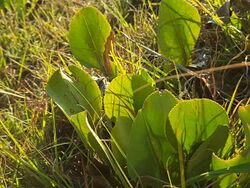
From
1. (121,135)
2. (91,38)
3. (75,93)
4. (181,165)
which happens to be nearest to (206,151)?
(181,165)

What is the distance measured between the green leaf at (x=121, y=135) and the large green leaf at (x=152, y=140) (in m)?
0.04

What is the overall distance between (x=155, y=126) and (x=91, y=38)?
14.2 inches

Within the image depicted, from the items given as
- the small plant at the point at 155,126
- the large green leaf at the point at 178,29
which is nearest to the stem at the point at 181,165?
the small plant at the point at 155,126

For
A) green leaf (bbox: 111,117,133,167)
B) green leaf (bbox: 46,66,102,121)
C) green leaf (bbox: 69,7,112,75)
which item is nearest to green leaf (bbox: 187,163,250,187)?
green leaf (bbox: 111,117,133,167)

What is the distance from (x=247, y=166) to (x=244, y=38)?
19.6 inches

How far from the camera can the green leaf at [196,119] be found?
0.90 m

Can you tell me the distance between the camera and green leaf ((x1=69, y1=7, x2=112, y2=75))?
119 centimetres

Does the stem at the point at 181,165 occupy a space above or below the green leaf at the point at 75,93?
below

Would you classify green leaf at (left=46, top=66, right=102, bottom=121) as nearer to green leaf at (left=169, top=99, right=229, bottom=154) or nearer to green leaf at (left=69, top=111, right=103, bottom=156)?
green leaf at (left=69, top=111, right=103, bottom=156)

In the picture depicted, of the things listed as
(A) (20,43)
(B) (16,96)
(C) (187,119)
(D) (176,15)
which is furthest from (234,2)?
(A) (20,43)

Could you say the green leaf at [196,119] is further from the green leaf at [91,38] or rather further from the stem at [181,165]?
the green leaf at [91,38]

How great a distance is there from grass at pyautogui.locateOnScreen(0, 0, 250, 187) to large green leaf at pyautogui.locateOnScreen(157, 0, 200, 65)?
40 mm

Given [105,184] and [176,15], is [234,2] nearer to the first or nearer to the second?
[176,15]

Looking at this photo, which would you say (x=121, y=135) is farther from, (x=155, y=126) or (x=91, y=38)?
(x=91, y=38)
